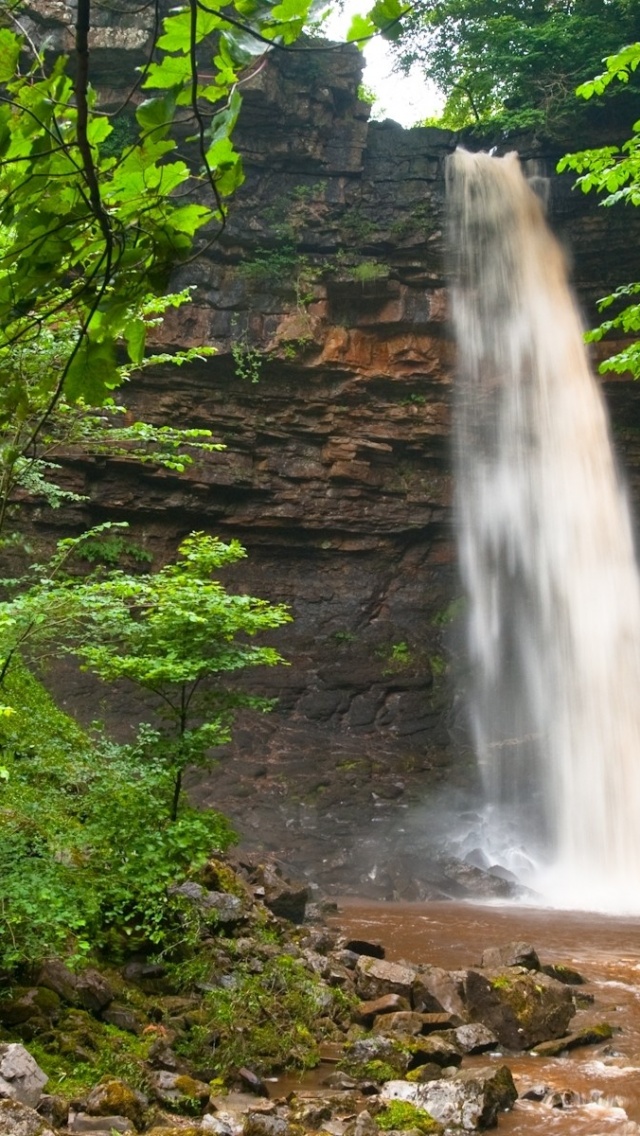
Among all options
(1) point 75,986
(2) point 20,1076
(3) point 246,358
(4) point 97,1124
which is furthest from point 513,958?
(3) point 246,358

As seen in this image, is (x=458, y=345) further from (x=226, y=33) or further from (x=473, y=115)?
(x=226, y=33)

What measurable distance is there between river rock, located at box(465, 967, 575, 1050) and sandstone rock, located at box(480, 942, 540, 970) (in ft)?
2.00

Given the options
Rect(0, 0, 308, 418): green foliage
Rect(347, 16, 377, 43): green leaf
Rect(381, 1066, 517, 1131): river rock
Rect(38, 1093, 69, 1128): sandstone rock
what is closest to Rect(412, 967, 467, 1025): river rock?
Rect(381, 1066, 517, 1131): river rock

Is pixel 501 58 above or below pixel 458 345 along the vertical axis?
above

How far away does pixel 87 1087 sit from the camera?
14.2 ft

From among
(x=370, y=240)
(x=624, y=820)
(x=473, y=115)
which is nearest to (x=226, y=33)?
(x=624, y=820)

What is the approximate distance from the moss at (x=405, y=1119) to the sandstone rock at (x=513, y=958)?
98.2 inches

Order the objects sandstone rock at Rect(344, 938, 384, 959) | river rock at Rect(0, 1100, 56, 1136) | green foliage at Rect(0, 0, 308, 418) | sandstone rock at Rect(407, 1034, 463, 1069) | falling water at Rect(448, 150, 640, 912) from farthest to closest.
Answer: falling water at Rect(448, 150, 640, 912) < sandstone rock at Rect(344, 938, 384, 959) < sandstone rock at Rect(407, 1034, 463, 1069) < river rock at Rect(0, 1100, 56, 1136) < green foliage at Rect(0, 0, 308, 418)

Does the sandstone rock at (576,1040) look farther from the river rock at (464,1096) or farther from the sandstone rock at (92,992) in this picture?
the sandstone rock at (92,992)

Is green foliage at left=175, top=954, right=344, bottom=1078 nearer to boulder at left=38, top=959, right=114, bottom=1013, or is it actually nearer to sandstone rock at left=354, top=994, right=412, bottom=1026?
sandstone rock at left=354, top=994, right=412, bottom=1026

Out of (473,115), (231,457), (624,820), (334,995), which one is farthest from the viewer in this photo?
(473,115)

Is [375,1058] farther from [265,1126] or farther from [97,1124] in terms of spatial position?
[97,1124]

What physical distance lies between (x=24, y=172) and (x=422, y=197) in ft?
57.3

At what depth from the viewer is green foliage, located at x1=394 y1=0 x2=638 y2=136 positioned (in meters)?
17.5
